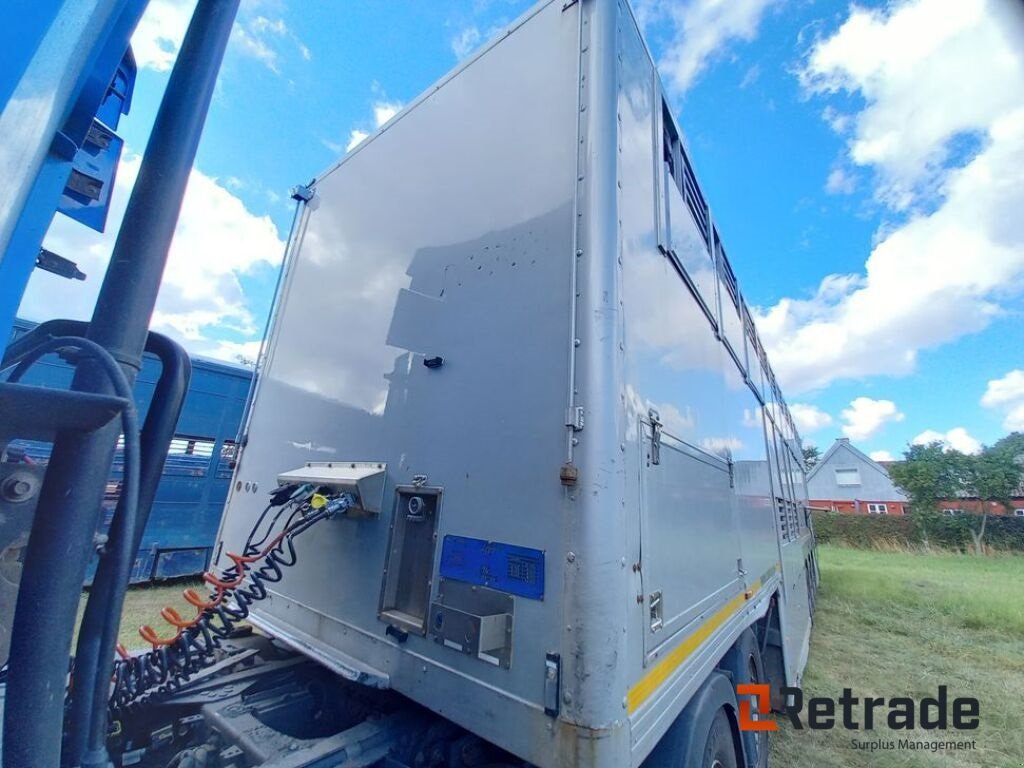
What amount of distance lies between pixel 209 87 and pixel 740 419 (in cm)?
371

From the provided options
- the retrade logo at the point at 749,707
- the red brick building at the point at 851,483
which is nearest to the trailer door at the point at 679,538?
the retrade logo at the point at 749,707

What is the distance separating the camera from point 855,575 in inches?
493

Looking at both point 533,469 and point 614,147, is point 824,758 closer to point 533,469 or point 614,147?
point 533,469

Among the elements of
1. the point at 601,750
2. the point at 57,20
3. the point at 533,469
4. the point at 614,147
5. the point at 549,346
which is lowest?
the point at 601,750

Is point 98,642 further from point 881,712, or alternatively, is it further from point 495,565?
point 881,712

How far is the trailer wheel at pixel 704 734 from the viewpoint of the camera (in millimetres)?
1641

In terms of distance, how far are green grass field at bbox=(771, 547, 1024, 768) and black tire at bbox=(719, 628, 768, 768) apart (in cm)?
103

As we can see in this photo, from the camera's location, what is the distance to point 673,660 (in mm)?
1653

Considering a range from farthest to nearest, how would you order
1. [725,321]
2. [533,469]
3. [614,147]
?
[725,321] < [614,147] < [533,469]

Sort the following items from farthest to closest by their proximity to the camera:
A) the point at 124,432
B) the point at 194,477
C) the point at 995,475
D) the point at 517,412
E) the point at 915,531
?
1. the point at 995,475
2. the point at 915,531
3. the point at 194,477
4. the point at 517,412
5. the point at 124,432

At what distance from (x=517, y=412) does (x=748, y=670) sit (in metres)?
2.67

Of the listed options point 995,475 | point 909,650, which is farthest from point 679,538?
point 995,475

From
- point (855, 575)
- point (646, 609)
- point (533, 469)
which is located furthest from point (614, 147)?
point (855, 575)

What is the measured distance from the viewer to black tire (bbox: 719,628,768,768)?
95.2 inches
